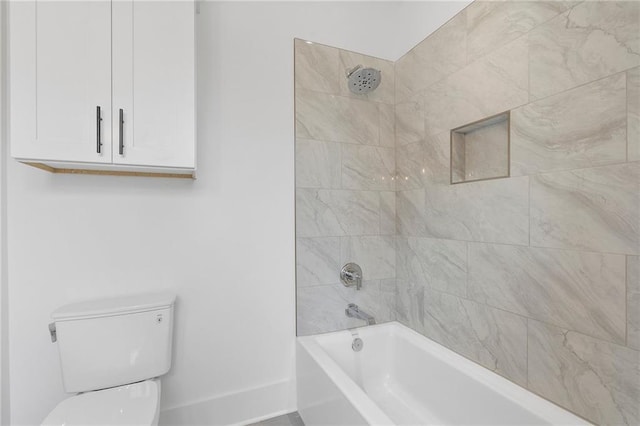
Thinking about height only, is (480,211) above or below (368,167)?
below

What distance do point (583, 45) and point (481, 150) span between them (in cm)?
55

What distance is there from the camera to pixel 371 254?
6.63 ft

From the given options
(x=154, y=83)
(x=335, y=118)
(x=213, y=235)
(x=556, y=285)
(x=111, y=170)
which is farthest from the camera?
(x=335, y=118)

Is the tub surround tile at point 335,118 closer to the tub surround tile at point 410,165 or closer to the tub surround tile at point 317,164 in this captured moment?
the tub surround tile at point 317,164

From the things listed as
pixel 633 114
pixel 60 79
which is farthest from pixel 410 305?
pixel 60 79

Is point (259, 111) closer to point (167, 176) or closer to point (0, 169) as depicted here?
point (167, 176)

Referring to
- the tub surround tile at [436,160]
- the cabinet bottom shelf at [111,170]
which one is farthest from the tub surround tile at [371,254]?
the cabinet bottom shelf at [111,170]

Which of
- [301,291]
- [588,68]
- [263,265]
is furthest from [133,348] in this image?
[588,68]

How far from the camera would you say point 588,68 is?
1.07 m

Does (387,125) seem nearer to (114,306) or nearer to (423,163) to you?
(423,163)

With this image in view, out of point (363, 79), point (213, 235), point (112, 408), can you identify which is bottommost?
point (112, 408)

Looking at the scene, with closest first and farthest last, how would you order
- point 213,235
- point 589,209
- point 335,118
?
point 589,209 → point 213,235 → point 335,118

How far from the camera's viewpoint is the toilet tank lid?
1.30 m

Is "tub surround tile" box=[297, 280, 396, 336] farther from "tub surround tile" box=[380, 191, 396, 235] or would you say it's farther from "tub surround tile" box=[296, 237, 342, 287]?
"tub surround tile" box=[380, 191, 396, 235]
